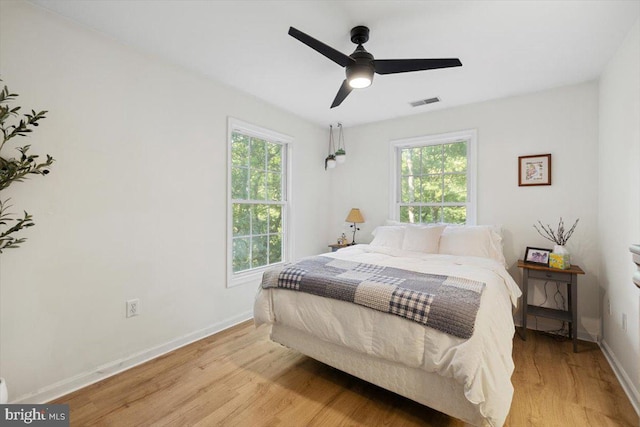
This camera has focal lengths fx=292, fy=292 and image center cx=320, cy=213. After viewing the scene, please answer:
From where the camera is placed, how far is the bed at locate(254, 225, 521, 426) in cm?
141

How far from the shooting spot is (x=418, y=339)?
1581 millimetres

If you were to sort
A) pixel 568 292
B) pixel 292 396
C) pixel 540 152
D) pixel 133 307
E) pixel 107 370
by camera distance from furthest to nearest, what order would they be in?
pixel 540 152, pixel 568 292, pixel 133 307, pixel 107 370, pixel 292 396

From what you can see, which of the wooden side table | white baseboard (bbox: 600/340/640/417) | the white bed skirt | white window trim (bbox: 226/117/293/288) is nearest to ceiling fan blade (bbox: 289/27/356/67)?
white window trim (bbox: 226/117/293/288)

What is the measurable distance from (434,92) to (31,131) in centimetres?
334

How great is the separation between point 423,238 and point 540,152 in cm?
151

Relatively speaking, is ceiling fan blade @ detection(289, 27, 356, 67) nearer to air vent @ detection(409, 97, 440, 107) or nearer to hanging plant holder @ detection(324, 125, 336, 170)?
air vent @ detection(409, 97, 440, 107)

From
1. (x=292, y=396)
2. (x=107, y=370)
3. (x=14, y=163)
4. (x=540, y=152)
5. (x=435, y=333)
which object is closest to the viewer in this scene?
(x=435, y=333)

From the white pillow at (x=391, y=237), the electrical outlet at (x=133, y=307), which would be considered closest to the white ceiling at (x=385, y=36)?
the white pillow at (x=391, y=237)

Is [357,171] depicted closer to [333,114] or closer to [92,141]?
[333,114]

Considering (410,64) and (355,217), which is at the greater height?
(410,64)

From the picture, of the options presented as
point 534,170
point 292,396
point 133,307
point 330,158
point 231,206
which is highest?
point 330,158

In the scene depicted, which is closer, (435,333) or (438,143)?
(435,333)

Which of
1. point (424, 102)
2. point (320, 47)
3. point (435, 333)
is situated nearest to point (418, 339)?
point (435, 333)

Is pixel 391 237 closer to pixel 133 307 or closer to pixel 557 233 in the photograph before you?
pixel 557 233
